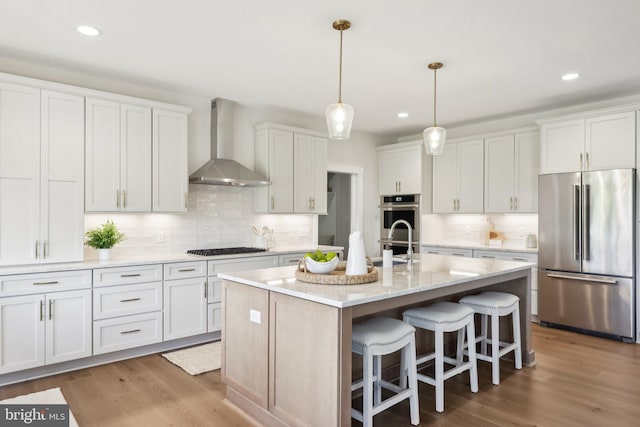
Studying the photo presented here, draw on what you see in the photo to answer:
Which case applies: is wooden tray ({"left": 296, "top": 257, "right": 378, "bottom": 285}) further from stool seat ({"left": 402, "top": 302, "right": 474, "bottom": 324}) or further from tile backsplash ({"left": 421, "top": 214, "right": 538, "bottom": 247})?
tile backsplash ({"left": 421, "top": 214, "right": 538, "bottom": 247})

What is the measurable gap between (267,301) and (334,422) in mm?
788

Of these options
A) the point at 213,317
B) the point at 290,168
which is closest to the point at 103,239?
the point at 213,317

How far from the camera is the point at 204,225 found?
4.80 m

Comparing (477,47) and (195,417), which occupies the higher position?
(477,47)

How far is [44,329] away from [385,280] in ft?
8.85

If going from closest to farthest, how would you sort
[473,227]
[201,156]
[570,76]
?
[570,76]
[201,156]
[473,227]

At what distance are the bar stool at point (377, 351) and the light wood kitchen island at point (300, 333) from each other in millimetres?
146

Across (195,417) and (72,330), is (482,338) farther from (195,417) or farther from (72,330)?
(72,330)

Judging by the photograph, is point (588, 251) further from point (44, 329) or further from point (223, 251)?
point (44, 329)

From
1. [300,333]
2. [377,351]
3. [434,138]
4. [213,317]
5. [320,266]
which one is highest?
[434,138]

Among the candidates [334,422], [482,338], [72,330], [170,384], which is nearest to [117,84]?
[72,330]

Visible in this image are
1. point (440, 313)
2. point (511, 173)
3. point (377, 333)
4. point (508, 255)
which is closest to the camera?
point (377, 333)

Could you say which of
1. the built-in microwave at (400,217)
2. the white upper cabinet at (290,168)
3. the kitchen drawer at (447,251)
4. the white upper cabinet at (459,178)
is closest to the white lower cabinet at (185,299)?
the white upper cabinet at (290,168)

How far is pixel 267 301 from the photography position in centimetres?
256
